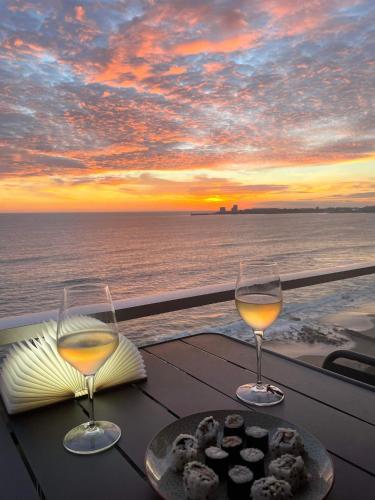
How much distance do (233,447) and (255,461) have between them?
0.05 m

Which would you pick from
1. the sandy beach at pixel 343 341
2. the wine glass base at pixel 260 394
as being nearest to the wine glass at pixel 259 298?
the wine glass base at pixel 260 394

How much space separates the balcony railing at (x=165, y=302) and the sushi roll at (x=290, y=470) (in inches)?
42.2

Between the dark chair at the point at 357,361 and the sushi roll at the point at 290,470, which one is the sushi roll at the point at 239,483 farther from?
the dark chair at the point at 357,361

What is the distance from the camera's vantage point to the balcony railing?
1406 millimetres

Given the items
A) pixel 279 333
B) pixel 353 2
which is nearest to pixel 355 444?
pixel 353 2

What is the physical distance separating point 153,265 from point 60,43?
83.2ft

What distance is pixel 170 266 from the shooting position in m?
32.3

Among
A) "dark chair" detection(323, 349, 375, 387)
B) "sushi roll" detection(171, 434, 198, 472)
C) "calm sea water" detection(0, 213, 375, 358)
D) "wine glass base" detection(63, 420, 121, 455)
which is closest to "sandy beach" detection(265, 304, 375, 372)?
"calm sea water" detection(0, 213, 375, 358)

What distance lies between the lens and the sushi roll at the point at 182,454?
0.61 metres

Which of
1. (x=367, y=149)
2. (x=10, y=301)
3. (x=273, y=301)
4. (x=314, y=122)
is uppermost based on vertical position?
(x=314, y=122)

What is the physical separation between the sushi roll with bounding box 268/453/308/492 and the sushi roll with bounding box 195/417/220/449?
0.39ft

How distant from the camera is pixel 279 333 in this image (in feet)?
19.3

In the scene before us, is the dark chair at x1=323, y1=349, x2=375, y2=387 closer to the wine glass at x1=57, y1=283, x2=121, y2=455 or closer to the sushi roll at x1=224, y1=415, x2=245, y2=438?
the sushi roll at x1=224, y1=415, x2=245, y2=438

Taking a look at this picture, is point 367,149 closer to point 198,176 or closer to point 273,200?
point 198,176
